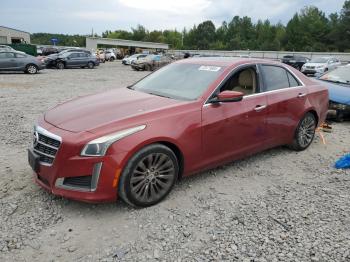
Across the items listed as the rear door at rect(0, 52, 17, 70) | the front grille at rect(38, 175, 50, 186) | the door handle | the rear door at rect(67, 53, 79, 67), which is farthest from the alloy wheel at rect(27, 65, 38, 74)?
the door handle

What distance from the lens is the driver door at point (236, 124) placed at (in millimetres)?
4309

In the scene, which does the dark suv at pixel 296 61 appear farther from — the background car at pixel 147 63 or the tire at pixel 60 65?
the tire at pixel 60 65

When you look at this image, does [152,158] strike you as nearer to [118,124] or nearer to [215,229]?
[118,124]

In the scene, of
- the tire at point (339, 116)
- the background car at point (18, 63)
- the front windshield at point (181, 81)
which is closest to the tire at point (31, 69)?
the background car at point (18, 63)

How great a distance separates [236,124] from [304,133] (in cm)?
204

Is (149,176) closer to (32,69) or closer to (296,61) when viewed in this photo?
(32,69)

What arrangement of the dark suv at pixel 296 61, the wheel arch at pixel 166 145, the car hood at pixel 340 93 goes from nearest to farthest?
the wheel arch at pixel 166 145
the car hood at pixel 340 93
the dark suv at pixel 296 61

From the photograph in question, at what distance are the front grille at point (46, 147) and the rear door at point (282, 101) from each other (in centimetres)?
298

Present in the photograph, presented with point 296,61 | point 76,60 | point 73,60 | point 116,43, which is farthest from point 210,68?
point 116,43

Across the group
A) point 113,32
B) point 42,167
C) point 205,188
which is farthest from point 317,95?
point 113,32

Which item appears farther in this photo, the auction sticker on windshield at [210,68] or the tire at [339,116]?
the tire at [339,116]

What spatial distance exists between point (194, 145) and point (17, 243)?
2093 millimetres

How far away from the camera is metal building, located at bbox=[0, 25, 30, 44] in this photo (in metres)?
58.1

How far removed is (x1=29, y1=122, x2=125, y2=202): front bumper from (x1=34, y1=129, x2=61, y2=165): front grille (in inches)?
2.7
